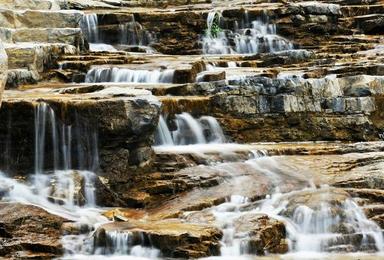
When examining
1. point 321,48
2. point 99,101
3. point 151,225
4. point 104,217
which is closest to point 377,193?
point 151,225

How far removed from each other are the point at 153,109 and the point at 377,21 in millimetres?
14938

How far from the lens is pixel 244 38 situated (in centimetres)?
2364

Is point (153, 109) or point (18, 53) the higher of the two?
point (18, 53)

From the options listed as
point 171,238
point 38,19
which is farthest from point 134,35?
point 171,238

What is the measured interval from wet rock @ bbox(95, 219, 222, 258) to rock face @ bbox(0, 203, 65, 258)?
0.81m

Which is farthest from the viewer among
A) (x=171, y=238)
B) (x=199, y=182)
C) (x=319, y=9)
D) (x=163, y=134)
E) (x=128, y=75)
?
(x=319, y=9)

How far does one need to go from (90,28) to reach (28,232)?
15.4 metres

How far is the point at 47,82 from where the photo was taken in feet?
59.2

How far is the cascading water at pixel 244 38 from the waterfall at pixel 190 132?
29.3ft

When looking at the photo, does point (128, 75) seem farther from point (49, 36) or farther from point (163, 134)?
point (49, 36)

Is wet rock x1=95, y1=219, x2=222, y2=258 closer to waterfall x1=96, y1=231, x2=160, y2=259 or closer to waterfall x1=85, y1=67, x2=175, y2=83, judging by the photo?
waterfall x1=96, y1=231, x2=160, y2=259

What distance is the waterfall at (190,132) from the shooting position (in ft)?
46.3

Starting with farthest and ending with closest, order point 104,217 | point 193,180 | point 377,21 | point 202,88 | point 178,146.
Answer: point 377,21
point 202,88
point 178,146
point 193,180
point 104,217

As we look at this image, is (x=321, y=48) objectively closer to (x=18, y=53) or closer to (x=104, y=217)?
(x=18, y=53)
